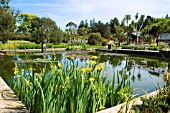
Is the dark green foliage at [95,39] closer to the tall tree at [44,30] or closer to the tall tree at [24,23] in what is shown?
the tall tree at [44,30]

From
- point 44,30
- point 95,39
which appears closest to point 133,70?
point 44,30

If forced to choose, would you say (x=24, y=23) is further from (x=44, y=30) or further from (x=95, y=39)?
(x=44, y=30)

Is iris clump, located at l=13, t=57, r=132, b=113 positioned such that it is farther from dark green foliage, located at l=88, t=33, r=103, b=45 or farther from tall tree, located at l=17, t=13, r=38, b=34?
tall tree, located at l=17, t=13, r=38, b=34

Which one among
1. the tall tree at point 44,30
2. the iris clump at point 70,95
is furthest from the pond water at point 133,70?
the tall tree at point 44,30

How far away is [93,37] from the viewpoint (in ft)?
115

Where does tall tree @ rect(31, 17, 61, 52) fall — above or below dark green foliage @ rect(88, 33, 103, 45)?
above

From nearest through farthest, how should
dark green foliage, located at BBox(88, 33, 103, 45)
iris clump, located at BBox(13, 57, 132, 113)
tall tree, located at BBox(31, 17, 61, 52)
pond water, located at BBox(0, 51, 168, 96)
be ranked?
iris clump, located at BBox(13, 57, 132, 113) < pond water, located at BBox(0, 51, 168, 96) < tall tree, located at BBox(31, 17, 61, 52) < dark green foliage, located at BBox(88, 33, 103, 45)

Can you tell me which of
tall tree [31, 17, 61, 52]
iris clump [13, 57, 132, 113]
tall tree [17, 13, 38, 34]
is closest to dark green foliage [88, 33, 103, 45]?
tall tree [31, 17, 61, 52]

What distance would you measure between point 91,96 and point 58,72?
601 millimetres

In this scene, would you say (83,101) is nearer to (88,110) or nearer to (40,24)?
(88,110)

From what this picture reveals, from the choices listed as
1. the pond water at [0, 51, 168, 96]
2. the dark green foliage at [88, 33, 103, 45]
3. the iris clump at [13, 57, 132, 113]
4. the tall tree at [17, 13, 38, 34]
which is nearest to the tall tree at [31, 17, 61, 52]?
the pond water at [0, 51, 168, 96]

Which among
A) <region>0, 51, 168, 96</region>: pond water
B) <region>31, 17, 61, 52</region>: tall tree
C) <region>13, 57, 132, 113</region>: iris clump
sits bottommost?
<region>0, 51, 168, 96</region>: pond water

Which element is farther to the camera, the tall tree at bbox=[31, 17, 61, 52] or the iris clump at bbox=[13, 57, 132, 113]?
the tall tree at bbox=[31, 17, 61, 52]

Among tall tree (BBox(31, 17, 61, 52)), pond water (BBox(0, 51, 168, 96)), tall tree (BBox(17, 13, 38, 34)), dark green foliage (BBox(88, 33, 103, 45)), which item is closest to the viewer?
pond water (BBox(0, 51, 168, 96))
